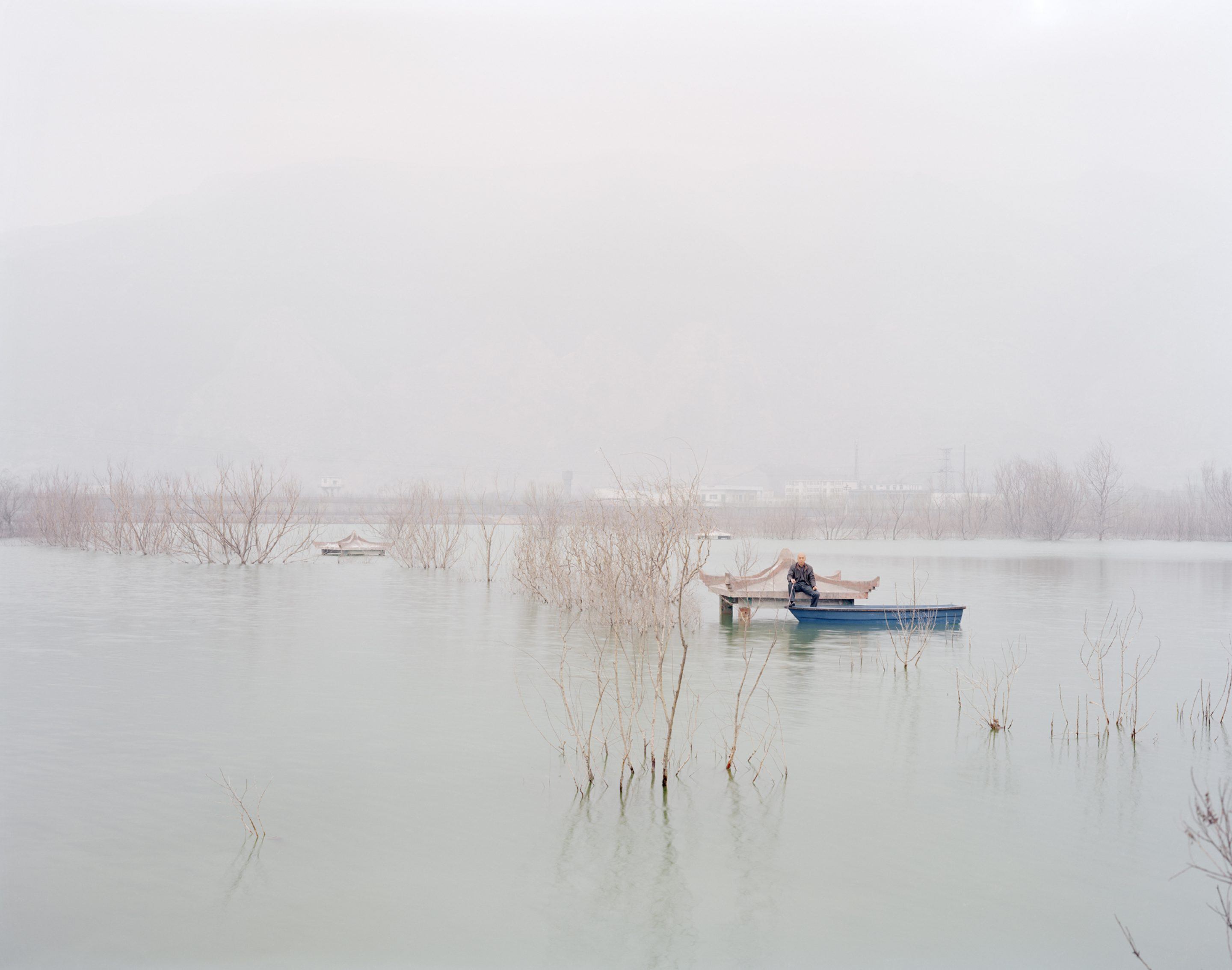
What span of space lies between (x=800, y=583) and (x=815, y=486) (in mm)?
109172

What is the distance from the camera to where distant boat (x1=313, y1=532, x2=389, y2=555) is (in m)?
30.7

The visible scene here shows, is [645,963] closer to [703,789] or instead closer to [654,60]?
[703,789]

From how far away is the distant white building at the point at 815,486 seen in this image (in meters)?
107

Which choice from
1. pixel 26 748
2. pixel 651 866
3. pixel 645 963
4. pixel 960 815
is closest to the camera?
pixel 645 963

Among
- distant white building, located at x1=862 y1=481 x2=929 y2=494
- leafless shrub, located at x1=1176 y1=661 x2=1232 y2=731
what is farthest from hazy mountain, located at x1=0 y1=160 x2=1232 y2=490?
leafless shrub, located at x1=1176 y1=661 x2=1232 y2=731

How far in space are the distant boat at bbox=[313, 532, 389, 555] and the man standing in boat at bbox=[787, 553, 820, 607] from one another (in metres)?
18.0

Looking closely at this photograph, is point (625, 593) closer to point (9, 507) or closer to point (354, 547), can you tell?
point (354, 547)

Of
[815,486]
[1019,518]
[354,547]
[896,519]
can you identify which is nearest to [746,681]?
[354,547]

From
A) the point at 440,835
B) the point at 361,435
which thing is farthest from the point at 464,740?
the point at 361,435

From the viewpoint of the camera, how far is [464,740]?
8.53m

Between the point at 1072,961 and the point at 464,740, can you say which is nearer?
the point at 1072,961

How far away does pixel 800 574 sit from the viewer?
14.7 meters

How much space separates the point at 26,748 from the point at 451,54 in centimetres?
16746

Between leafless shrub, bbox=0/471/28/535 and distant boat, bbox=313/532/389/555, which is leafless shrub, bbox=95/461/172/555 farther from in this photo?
leafless shrub, bbox=0/471/28/535
